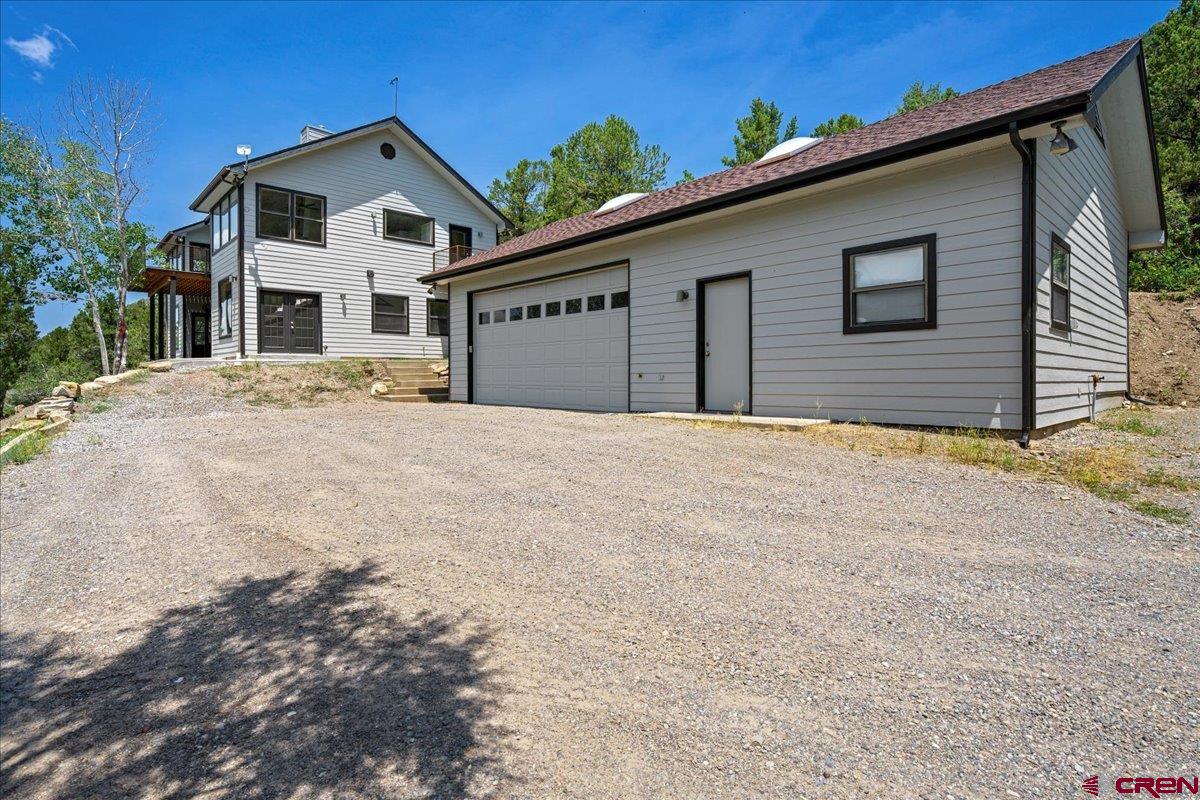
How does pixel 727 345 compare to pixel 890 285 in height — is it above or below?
below

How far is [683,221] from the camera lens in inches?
368

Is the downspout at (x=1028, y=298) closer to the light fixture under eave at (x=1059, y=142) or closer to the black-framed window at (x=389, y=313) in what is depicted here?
the light fixture under eave at (x=1059, y=142)

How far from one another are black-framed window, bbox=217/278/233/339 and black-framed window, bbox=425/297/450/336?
5777 mm

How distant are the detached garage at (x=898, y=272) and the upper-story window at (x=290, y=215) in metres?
9.76

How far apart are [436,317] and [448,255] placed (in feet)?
7.52

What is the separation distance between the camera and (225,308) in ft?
58.4

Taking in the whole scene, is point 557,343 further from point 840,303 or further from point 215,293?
point 215,293

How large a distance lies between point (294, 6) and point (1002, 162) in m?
11.7

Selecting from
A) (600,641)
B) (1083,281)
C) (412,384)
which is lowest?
(600,641)

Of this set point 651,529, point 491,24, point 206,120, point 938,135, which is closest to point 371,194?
point 206,120

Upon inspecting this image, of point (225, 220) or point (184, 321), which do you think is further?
point (184, 321)

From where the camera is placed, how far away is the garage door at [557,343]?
10977 mm

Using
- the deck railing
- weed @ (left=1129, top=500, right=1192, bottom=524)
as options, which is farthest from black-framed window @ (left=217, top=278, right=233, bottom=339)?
weed @ (left=1129, top=500, right=1192, bottom=524)

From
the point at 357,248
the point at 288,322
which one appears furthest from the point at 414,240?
the point at 288,322
